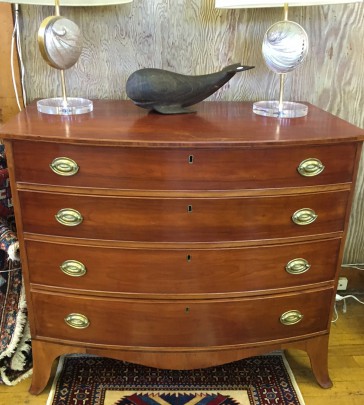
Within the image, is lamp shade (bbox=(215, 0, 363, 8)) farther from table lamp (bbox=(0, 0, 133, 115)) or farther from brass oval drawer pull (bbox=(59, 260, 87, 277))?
brass oval drawer pull (bbox=(59, 260, 87, 277))

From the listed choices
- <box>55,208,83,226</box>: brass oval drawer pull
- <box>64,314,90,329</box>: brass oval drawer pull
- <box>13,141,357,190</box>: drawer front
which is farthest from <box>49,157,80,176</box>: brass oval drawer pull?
<box>64,314,90,329</box>: brass oval drawer pull

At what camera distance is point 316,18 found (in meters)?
1.68

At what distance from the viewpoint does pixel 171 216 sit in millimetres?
1287

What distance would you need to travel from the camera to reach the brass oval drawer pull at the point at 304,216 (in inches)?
52.3

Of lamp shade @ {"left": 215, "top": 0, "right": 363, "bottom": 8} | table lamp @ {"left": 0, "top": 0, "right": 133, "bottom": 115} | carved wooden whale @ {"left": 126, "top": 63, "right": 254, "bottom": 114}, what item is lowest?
carved wooden whale @ {"left": 126, "top": 63, "right": 254, "bottom": 114}

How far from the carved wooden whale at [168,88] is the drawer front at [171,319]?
24.1 inches

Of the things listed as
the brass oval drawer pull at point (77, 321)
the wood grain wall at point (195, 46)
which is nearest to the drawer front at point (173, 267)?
the brass oval drawer pull at point (77, 321)

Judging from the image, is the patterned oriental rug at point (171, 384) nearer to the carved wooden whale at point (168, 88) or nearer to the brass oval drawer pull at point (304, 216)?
the brass oval drawer pull at point (304, 216)

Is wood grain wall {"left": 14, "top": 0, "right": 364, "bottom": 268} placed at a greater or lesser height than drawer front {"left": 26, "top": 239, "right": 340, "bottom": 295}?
greater

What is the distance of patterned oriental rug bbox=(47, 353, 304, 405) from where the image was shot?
1.56 m

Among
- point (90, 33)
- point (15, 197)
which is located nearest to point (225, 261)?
point (15, 197)

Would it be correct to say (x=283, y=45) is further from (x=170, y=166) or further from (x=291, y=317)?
(x=291, y=317)

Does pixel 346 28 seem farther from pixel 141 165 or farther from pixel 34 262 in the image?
pixel 34 262

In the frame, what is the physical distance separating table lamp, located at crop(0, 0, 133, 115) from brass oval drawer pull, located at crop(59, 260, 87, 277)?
46 cm
